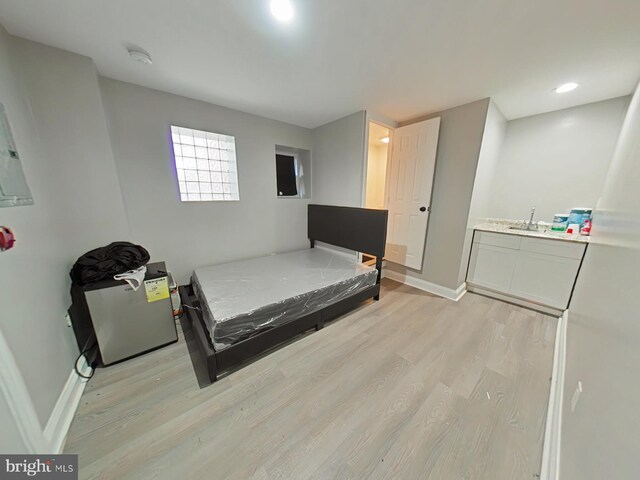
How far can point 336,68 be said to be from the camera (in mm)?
1760

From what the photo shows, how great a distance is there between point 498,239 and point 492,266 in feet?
1.18

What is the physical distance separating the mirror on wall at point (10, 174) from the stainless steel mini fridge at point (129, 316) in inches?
26.4

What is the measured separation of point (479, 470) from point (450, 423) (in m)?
0.21

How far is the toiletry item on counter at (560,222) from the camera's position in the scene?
8.14 feet

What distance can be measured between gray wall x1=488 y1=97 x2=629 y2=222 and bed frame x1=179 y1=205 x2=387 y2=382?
206cm

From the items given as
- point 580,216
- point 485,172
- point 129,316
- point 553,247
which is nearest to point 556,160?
point 580,216

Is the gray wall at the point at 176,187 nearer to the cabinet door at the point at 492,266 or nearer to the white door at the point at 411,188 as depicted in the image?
the white door at the point at 411,188

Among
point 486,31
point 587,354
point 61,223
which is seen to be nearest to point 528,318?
point 587,354

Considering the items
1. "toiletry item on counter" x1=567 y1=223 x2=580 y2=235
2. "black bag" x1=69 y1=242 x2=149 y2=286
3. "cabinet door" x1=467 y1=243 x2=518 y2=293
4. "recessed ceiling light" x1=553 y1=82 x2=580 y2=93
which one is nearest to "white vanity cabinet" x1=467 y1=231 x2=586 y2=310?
"cabinet door" x1=467 y1=243 x2=518 y2=293

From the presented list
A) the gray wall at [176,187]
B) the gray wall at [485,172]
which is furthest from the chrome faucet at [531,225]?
the gray wall at [176,187]

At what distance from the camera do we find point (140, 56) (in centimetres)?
158

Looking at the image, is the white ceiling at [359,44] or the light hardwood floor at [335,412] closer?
the light hardwood floor at [335,412]

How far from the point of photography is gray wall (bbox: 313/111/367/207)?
2.76m

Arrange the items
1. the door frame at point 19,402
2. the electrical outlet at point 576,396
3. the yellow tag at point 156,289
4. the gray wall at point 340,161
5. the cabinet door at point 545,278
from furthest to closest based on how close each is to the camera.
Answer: the gray wall at point 340,161 → the cabinet door at point 545,278 → the yellow tag at point 156,289 → the electrical outlet at point 576,396 → the door frame at point 19,402
